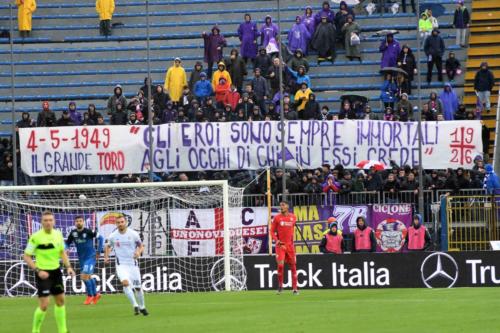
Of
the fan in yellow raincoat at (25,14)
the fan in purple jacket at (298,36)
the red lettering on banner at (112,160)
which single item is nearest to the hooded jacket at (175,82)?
the fan in purple jacket at (298,36)

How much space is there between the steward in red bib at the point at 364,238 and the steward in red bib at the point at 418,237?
929mm

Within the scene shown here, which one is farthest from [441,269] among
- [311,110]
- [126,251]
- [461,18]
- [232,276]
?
[461,18]

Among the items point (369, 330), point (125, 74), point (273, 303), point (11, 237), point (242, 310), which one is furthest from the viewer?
point (125, 74)

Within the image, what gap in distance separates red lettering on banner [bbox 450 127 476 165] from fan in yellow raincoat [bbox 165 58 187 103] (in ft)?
28.6

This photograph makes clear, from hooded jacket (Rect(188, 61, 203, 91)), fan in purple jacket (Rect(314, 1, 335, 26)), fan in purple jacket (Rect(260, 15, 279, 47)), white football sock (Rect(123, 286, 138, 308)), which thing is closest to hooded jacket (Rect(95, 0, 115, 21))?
hooded jacket (Rect(188, 61, 203, 91))

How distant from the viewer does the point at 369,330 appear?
20469 millimetres

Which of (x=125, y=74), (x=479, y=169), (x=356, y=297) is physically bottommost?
(x=356, y=297)

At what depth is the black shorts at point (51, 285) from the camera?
67.7 ft

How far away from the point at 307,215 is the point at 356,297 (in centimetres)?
648

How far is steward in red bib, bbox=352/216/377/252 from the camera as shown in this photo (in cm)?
3384

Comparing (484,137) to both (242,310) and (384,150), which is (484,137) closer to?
(384,150)

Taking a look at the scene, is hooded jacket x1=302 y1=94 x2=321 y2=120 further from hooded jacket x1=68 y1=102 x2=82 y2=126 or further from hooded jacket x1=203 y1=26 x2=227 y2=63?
hooded jacket x1=68 y1=102 x2=82 y2=126

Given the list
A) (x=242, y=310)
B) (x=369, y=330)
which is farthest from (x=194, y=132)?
(x=369, y=330)

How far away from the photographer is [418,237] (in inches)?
1337
